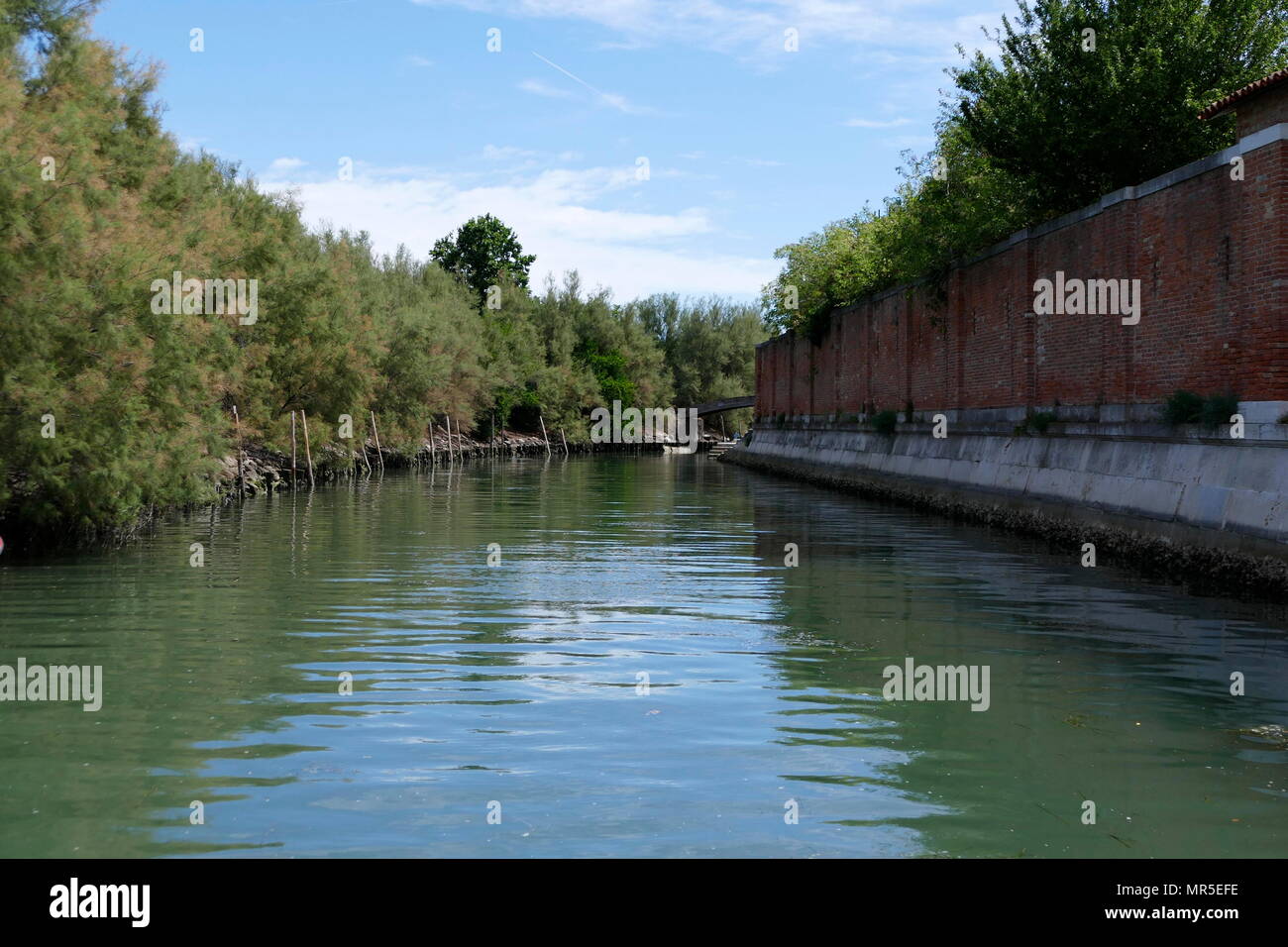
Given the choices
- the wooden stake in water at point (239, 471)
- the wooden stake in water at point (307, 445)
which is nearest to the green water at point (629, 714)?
the wooden stake in water at point (239, 471)

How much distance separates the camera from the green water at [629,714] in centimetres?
656

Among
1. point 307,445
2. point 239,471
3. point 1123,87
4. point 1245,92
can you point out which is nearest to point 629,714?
point 1245,92

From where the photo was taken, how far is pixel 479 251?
114m

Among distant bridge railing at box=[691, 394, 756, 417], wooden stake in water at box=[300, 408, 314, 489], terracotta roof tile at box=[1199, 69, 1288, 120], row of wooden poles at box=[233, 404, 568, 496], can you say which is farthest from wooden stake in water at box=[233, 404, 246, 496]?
distant bridge railing at box=[691, 394, 756, 417]

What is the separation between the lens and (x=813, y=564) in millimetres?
19500

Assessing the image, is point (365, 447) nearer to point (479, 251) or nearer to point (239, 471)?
point (239, 471)

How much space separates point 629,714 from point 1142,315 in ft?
54.9

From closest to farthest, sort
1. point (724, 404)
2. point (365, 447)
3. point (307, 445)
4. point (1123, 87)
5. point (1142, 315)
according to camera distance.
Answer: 1. point (1142, 315)
2. point (1123, 87)
3. point (307, 445)
4. point (365, 447)
5. point (724, 404)

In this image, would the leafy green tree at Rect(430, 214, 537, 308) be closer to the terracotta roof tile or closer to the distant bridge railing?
the distant bridge railing

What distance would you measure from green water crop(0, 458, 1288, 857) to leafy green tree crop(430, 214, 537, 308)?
97.0 metres

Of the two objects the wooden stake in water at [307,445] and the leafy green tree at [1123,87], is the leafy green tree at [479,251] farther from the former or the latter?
the leafy green tree at [1123,87]

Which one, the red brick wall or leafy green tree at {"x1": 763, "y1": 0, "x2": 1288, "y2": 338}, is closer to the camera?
the red brick wall

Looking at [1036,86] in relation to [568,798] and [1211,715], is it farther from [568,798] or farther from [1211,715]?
[568,798]

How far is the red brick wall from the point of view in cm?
1789
